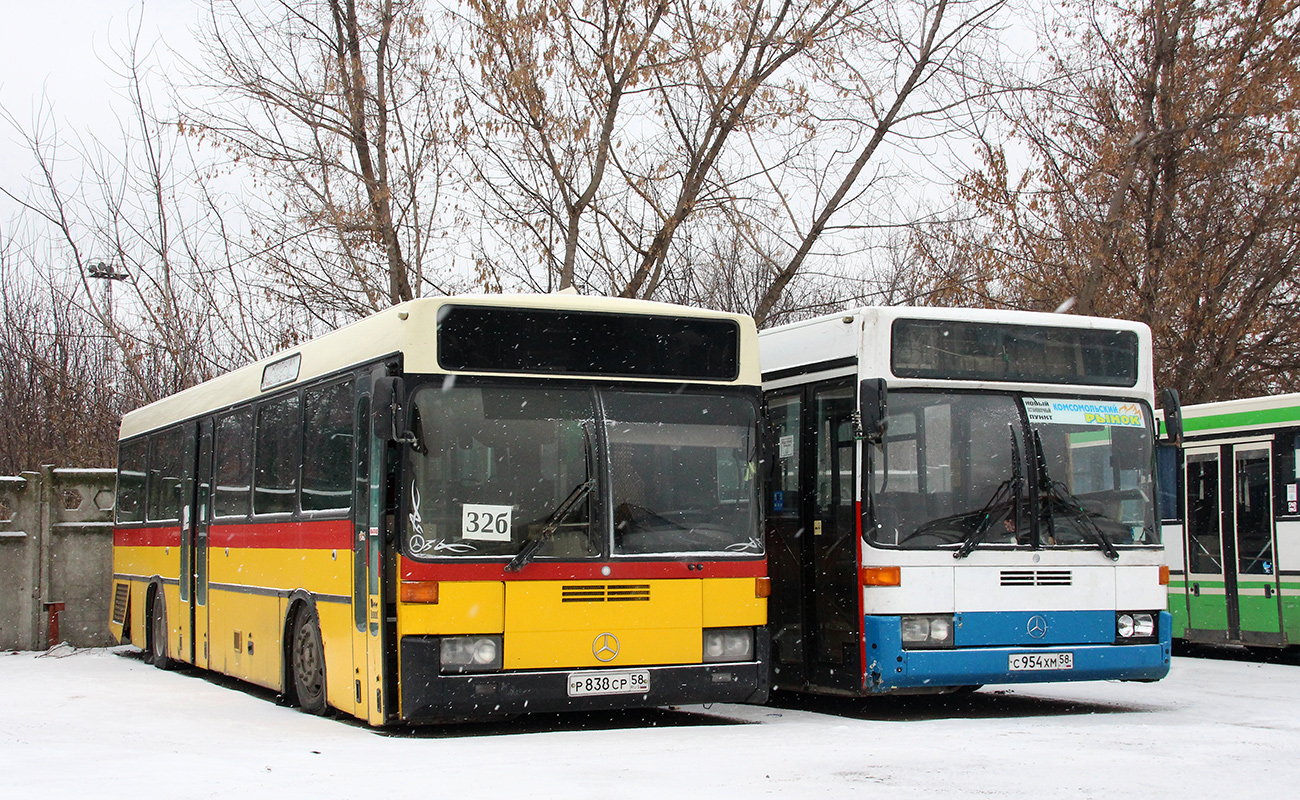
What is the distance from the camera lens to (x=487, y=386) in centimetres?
968

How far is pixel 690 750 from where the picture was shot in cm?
859

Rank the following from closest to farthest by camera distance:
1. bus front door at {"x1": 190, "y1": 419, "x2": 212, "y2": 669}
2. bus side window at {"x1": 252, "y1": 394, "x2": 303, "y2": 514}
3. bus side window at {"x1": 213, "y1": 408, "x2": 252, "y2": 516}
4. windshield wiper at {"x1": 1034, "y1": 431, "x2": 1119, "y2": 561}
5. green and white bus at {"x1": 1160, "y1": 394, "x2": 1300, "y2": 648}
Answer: windshield wiper at {"x1": 1034, "y1": 431, "x2": 1119, "y2": 561}
bus side window at {"x1": 252, "y1": 394, "x2": 303, "y2": 514}
bus side window at {"x1": 213, "y1": 408, "x2": 252, "y2": 516}
bus front door at {"x1": 190, "y1": 419, "x2": 212, "y2": 669}
green and white bus at {"x1": 1160, "y1": 394, "x2": 1300, "y2": 648}

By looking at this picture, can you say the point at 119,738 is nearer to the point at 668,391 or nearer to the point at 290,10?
the point at 668,391

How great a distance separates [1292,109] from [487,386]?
17.1 metres

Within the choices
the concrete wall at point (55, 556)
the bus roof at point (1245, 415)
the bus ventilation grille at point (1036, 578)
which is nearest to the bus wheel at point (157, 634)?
the concrete wall at point (55, 556)

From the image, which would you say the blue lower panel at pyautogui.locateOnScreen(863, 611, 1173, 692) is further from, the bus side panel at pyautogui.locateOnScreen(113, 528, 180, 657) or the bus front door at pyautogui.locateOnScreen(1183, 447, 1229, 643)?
the bus side panel at pyautogui.locateOnScreen(113, 528, 180, 657)

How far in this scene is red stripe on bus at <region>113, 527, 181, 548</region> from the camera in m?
15.8

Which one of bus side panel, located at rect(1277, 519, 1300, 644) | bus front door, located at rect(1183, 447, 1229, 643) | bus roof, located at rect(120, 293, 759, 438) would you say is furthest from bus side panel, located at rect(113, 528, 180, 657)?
bus side panel, located at rect(1277, 519, 1300, 644)

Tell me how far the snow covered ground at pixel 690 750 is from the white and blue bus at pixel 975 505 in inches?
20.3

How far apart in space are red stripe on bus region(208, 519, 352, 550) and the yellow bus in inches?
1.4

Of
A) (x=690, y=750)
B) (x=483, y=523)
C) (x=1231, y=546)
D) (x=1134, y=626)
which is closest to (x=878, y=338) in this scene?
(x=1134, y=626)

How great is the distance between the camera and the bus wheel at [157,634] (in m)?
16.3

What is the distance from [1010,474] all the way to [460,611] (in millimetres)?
4245

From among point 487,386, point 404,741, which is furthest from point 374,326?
point 404,741
